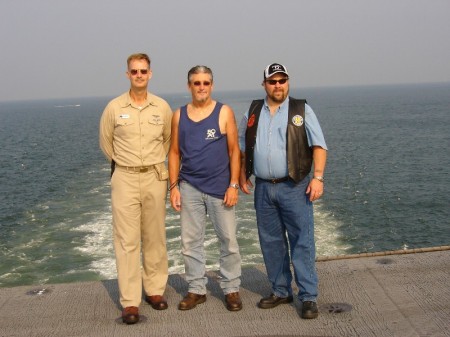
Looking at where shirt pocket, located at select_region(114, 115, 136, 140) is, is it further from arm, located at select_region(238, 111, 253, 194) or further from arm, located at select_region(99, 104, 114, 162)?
arm, located at select_region(238, 111, 253, 194)

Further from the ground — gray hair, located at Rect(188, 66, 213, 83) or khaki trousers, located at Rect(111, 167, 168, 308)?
gray hair, located at Rect(188, 66, 213, 83)

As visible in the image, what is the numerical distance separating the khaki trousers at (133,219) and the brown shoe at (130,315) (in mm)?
49

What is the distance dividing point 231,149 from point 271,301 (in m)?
1.37

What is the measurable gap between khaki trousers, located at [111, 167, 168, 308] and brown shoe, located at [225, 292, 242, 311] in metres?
0.77

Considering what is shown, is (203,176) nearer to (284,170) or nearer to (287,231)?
(284,170)

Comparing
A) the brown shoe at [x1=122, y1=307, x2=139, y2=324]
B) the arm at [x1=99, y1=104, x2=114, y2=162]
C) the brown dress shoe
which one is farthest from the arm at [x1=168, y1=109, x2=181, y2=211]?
the brown dress shoe

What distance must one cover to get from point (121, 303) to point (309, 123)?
87.1 inches

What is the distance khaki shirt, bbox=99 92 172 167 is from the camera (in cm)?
472

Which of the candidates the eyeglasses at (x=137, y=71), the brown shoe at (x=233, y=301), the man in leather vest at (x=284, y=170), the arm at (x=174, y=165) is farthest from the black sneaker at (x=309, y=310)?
the eyeglasses at (x=137, y=71)

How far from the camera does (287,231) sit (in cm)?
474

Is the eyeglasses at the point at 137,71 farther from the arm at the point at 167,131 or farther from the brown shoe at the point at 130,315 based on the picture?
the brown shoe at the point at 130,315

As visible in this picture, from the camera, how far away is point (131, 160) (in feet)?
15.6

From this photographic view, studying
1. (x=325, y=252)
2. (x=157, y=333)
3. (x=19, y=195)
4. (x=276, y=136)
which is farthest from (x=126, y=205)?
(x=19, y=195)

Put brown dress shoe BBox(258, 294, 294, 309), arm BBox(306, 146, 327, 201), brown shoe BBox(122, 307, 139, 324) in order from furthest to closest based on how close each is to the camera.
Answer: brown dress shoe BBox(258, 294, 294, 309) → brown shoe BBox(122, 307, 139, 324) → arm BBox(306, 146, 327, 201)
